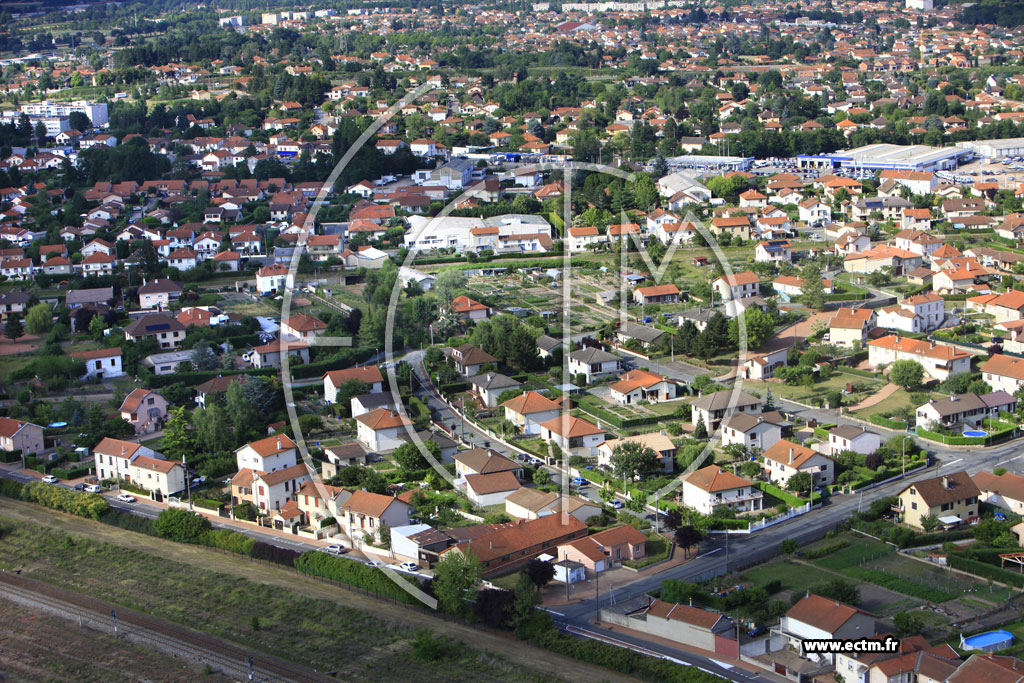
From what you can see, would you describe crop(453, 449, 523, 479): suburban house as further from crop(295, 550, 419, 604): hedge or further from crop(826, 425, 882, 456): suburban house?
crop(826, 425, 882, 456): suburban house

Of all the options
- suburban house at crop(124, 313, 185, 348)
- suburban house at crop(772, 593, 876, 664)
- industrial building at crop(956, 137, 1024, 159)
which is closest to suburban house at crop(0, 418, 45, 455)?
suburban house at crop(124, 313, 185, 348)

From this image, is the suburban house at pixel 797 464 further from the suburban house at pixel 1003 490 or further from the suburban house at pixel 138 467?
the suburban house at pixel 138 467

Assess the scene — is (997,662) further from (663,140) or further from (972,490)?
(663,140)

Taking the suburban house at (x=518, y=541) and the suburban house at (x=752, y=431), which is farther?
the suburban house at (x=752, y=431)

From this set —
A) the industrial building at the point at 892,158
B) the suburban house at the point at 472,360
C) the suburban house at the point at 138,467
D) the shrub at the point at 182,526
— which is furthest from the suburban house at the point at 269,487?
the industrial building at the point at 892,158

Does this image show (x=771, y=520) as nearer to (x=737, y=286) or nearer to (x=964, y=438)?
(x=964, y=438)

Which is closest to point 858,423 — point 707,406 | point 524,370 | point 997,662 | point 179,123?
point 707,406
